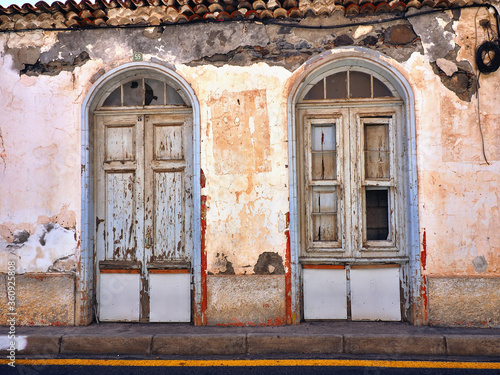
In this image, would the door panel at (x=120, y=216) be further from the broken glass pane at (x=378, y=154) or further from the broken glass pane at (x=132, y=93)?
the broken glass pane at (x=378, y=154)

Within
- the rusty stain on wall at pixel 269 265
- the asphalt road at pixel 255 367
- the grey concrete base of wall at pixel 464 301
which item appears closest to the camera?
the asphalt road at pixel 255 367

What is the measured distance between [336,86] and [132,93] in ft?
9.52

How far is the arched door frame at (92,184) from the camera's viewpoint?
484cm

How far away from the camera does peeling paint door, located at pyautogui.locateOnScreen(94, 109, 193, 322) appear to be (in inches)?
199

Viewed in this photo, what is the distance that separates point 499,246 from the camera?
4.59 m

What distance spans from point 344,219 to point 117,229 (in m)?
→ 3.18

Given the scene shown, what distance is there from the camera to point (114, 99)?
5.29 metres

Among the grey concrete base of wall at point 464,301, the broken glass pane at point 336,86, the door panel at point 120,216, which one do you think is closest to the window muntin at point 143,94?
the door panel at point 120,216

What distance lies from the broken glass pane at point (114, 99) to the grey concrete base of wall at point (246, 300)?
2863 mm

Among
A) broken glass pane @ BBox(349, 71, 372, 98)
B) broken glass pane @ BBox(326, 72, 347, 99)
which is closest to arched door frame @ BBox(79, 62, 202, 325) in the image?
broken glass pane @ BBox(326, 72, 347, 99)

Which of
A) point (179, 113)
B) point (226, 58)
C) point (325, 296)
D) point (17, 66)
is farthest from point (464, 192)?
point (17, 66)

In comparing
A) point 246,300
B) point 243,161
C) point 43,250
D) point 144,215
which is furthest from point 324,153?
point 43,250

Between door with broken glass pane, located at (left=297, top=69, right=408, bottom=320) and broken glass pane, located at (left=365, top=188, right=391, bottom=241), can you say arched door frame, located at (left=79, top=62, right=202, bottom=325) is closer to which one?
door with broken glass pane, located at (left=297, top=69, right=408, bottom=320)

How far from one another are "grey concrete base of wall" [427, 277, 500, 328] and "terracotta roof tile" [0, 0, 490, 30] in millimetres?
3503
